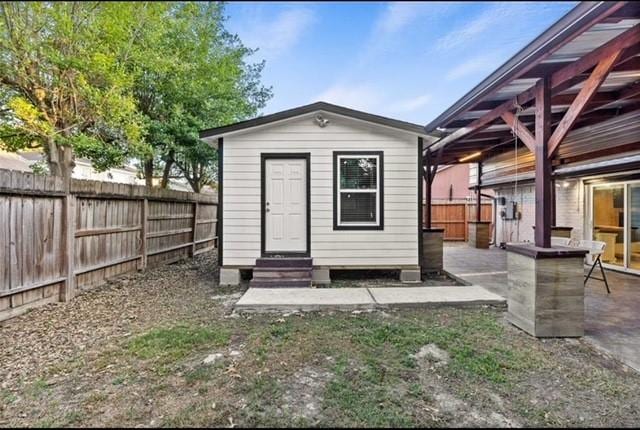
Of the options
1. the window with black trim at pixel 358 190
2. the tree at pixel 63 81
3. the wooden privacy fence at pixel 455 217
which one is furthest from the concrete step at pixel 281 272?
the wooden privacy fence at pixel 455 217

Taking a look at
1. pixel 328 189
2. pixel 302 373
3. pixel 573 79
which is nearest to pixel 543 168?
pixel 573 79

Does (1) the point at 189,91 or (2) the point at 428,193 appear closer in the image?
(2) the point at 428,193

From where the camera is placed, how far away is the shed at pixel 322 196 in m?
6.17

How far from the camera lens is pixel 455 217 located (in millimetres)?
13953

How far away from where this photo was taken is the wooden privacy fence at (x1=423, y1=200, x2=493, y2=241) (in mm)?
13844

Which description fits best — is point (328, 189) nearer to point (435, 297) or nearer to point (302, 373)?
point (435, 297)

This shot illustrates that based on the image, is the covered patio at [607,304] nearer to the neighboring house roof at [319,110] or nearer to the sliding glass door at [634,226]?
the sliding glass door at [634,226]

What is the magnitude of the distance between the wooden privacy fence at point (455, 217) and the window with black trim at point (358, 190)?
8357 millimetres

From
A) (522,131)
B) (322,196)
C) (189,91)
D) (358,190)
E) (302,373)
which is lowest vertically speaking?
(302,373)

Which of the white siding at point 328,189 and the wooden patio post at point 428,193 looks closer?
the white siding at point 328,189

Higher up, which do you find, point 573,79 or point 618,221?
point 573,79

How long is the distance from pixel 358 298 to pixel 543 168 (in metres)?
2.63

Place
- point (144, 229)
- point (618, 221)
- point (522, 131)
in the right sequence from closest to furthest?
point (522, 131) < point (618, 221) < point (144, 229)

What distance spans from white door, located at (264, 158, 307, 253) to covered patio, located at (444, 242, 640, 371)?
3017 mm
